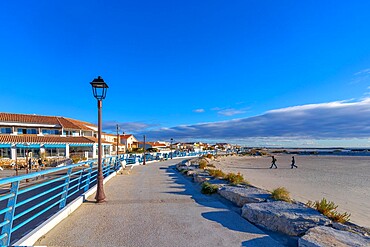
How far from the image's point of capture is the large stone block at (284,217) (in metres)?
4.27

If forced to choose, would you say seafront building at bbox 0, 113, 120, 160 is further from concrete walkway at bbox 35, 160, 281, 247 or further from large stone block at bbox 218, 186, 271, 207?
large stone block at bbox 218, 186, 271, 207

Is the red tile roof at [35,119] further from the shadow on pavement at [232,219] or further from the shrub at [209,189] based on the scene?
the shadow on pavement at [232,219]

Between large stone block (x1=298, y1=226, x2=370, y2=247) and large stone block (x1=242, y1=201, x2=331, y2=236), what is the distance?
55 cm

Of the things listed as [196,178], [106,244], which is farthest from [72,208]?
[196,178]

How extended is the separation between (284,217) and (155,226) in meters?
2.51

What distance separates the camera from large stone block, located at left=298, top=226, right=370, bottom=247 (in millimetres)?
3287

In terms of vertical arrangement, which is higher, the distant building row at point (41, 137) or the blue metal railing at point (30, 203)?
the distant building row at point (41, 137)

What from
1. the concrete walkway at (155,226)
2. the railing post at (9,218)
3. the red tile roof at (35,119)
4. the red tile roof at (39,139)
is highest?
the red tile roof at (35,119)

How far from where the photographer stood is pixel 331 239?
3.41 meters

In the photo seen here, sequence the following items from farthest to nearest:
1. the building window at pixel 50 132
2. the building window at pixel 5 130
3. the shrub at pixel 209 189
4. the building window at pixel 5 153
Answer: the building window at pixel 50 132 < the building window at pixel 5 130 < the building window at pixel 5 153 < the shrub at pixel 209 189

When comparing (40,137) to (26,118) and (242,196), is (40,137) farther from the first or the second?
(242,196)

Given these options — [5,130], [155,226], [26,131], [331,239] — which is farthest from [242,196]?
[5,130]

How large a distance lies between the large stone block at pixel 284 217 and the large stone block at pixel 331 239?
550 millimetres

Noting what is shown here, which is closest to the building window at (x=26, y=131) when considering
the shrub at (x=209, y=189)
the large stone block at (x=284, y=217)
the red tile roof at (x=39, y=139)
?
the red tile roof at (x=39, y=139)
